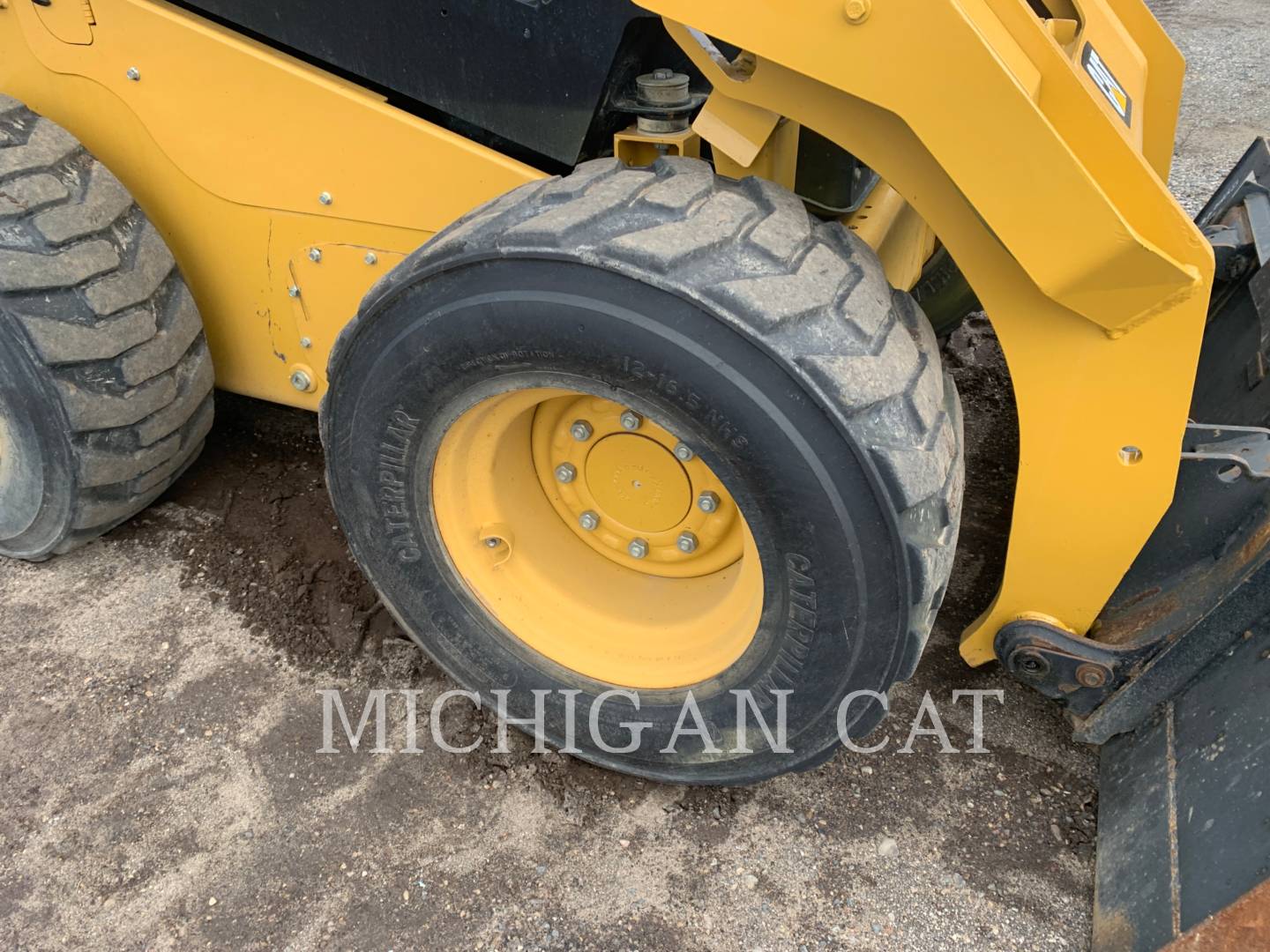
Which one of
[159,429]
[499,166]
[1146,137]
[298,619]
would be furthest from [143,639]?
[1146,137]

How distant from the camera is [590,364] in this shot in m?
1.53

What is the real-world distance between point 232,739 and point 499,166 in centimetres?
144

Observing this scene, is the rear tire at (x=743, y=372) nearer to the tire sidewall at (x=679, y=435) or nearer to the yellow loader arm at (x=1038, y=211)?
the tire sidewall at (x=679, y=435)

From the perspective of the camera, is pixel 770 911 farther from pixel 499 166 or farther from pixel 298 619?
pixel 499 166

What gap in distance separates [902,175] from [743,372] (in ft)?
1.30

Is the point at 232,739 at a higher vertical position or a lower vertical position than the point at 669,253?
lower

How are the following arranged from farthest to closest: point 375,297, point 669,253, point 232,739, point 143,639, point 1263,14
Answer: point 1263,14, point 143,639, point 232,739, point 375,297, point 669,253

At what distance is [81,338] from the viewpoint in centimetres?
209

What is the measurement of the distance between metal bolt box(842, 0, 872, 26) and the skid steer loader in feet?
0.11

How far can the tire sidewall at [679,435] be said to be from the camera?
143cm

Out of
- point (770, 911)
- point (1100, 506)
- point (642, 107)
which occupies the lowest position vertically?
point (770, 911)

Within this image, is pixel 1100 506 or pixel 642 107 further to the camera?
pixel 642 107

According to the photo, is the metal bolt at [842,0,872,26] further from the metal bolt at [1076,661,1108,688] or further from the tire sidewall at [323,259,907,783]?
the metal bolt at [1076,661,1108,688]

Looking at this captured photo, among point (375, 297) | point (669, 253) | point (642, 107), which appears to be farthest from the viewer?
point (642, 107)
